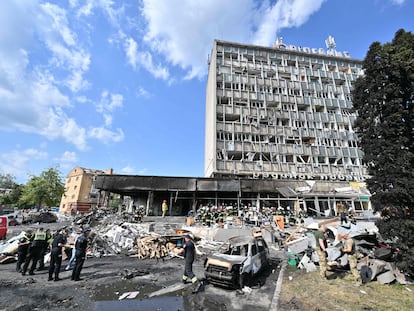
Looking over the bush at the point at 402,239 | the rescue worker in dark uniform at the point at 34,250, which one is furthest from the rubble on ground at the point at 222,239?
the rescue worker in dark uniform at the point at 34,250

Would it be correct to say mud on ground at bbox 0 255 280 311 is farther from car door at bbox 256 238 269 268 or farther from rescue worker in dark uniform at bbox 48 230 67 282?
Answer: car door at bbox 256 238 269 268

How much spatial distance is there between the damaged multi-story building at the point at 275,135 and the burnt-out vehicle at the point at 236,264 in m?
14.0

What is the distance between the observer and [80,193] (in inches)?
1997

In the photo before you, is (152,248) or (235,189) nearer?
(152,248)

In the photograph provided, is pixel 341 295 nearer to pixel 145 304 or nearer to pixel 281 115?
pixel 145 304

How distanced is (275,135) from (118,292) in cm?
2936

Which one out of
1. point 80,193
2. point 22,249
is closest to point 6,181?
point 80,193

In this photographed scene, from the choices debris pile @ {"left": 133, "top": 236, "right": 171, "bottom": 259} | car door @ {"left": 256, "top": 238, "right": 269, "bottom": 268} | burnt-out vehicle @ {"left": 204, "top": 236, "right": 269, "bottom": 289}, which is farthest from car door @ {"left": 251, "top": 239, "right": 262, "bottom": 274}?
debris pile @ {"left": 133, "top": 236, "right": 171, "bottom": 259}

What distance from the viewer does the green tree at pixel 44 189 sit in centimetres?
3722

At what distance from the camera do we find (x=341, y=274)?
25.7 ft

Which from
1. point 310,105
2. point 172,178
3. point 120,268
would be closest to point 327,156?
point 310,105

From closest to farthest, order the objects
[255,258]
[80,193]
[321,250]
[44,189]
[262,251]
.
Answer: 1. [321,250]
2. [255,258]
3. [262,251]
4. [44,189]
5. [80,193]

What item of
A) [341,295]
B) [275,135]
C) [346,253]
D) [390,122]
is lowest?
[341,295]

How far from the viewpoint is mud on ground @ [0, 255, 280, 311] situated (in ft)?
18.6
